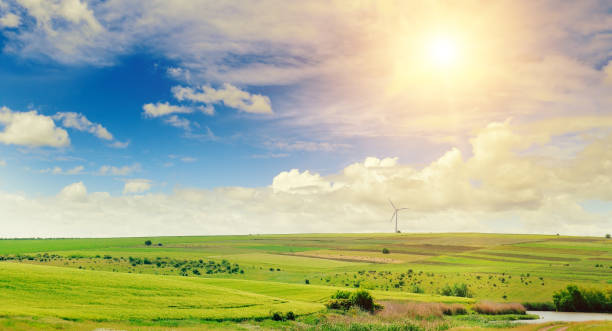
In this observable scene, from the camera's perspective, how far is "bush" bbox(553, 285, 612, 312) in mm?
84250

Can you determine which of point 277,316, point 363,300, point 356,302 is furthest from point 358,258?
point 277,316

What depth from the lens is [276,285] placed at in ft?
272

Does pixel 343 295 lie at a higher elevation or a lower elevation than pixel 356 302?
higher

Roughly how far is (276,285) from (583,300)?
192 feet

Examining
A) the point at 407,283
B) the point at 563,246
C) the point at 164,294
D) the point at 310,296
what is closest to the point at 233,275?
the point at 407,283

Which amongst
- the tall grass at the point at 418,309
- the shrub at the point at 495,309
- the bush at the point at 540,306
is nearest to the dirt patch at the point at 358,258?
the bush at the point at 540,306

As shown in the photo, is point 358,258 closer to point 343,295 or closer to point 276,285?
point 276,285

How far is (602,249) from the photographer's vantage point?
554 ft

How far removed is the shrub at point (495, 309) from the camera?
7056cm

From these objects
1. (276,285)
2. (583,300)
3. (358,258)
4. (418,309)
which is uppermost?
(276,285)

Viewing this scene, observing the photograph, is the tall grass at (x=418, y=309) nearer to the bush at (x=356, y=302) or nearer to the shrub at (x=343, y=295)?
the bush at (x=356, y=302)

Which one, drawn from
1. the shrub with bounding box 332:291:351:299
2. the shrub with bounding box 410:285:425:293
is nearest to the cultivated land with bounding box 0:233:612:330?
the shrub with bounding box 410:285:425:293

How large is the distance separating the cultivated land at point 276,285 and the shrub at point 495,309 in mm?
1830

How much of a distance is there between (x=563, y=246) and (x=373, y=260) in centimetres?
8275
